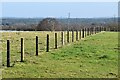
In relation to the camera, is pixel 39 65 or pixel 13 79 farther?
pixel 39 65

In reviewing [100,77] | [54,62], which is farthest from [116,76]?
[54,62]

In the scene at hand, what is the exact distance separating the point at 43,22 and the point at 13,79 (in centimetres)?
8566

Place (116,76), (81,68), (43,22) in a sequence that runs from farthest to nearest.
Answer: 1. (43,22)
2. (81,68)
3. (116,76)

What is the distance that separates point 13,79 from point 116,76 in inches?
134

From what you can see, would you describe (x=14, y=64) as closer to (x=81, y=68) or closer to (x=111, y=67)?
Result: (x=81, y=68)

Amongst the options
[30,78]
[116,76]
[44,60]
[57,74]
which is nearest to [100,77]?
[116,76]

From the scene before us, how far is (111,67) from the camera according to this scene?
14.8 m

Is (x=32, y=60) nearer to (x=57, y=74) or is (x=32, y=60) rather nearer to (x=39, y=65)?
(x=39, y=65)

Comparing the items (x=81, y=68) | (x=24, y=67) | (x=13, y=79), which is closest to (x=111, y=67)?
(x=81, y=68)

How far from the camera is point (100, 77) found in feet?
41.0

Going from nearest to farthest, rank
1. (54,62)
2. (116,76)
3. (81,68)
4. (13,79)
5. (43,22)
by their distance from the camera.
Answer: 1. (13,79)
2. (116,76)
3. (81,68)
4. (54,62)
5. (43,22)

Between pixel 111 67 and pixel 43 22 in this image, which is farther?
pixel 43 22

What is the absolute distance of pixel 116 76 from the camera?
1273 cm

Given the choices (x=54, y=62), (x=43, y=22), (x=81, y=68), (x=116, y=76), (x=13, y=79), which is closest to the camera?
(x=13, y=79)
